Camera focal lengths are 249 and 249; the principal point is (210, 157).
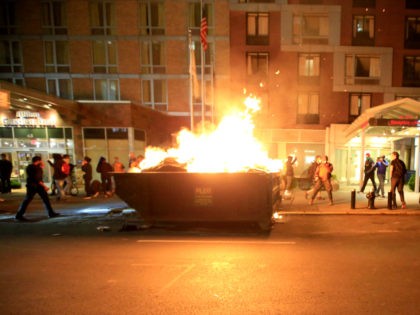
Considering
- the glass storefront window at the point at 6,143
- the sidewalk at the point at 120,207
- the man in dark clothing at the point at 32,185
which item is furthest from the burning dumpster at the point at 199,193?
the glass storefront window at the point at 6,143

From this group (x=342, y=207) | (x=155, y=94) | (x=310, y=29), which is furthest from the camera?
(x=155, y=94)

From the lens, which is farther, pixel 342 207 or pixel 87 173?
pixel 87 173

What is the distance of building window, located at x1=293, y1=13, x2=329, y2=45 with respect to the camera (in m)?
18.2

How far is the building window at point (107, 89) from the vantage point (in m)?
18.5

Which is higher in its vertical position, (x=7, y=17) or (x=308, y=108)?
(x=7, y=17)

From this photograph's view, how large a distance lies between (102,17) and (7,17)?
22.6 feet

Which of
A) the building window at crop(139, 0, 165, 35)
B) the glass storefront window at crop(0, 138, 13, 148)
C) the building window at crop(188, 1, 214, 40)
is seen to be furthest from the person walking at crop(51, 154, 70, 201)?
the building window at crop(188, 1, 214, 40)

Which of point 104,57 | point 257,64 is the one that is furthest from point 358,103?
point 104,57

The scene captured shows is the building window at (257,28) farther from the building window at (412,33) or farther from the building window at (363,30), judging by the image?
the building window at (412,33)

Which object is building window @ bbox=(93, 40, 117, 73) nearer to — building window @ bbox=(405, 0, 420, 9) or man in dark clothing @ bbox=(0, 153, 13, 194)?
man in dark clothing @ bbox=(0, 153, 13, 194)

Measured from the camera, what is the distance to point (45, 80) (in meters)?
18.5

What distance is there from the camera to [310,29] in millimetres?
18375

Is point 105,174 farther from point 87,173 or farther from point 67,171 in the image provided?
point 67,171

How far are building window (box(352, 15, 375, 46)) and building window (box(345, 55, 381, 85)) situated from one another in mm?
1077
